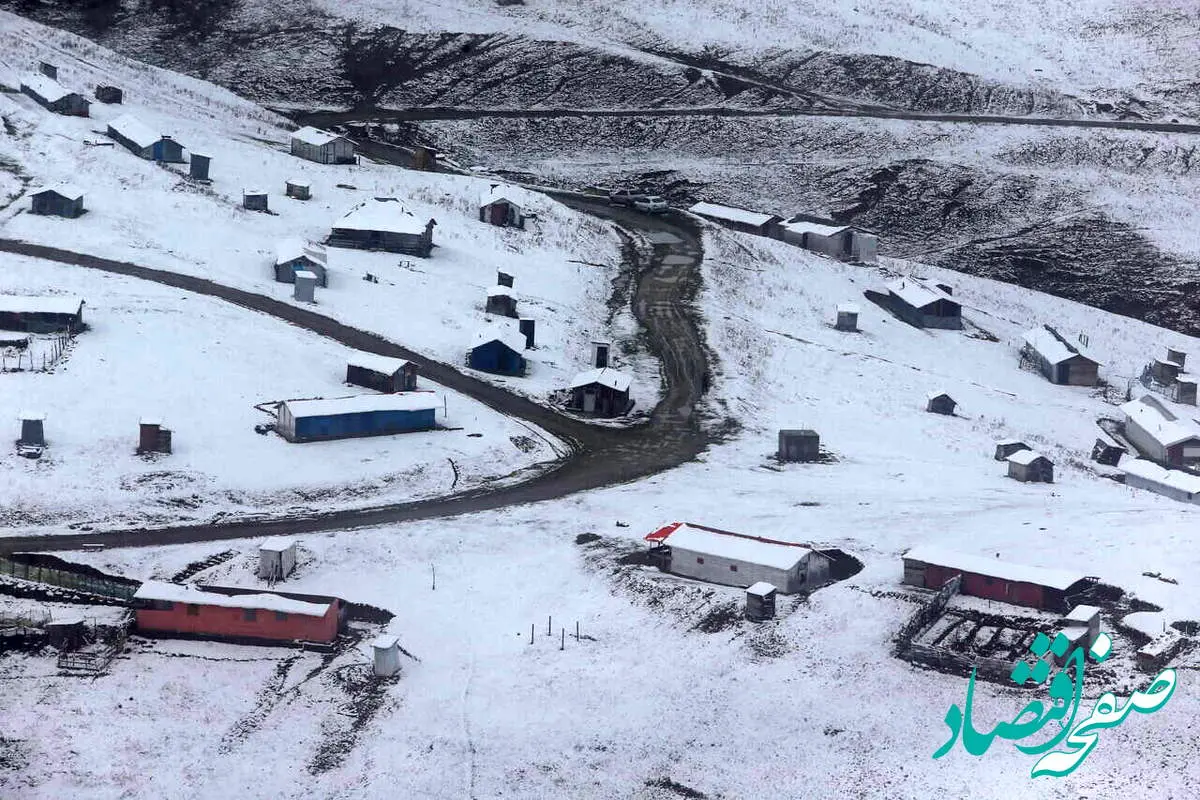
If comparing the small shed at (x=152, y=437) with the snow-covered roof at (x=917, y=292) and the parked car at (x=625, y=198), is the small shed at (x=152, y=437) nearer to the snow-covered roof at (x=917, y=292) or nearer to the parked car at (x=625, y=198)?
the snow-covered roof at (x=917, y=292)

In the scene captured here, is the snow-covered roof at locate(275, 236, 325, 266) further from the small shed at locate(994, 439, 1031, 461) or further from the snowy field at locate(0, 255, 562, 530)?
the small shed at locate(994, 439, 1031, 461)

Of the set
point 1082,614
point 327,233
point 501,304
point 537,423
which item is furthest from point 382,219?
point 1082,614

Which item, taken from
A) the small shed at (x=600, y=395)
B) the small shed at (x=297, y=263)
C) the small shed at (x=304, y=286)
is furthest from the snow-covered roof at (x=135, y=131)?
the small shed at (x=600, y=395)

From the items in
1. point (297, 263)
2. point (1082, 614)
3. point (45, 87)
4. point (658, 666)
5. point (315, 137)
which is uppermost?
point (45, 87)

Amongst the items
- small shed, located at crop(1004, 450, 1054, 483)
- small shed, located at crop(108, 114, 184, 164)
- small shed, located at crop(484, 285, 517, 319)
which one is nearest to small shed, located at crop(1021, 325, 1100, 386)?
small shed, located at crop(1004, 450, 1054, 483)

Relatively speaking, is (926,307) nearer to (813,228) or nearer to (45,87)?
(813,228)

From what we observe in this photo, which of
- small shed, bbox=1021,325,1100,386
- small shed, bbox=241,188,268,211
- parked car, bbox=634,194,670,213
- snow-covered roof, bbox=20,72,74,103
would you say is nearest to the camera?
small shed, bbox=1021,325,1100,386

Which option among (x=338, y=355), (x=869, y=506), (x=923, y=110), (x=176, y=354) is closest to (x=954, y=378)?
(x=869, y=506)
